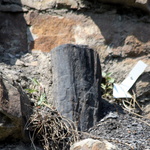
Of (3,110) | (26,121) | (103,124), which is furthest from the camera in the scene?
(103,124)

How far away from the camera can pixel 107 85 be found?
2141mm

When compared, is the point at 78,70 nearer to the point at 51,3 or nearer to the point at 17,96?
the point at 17,96

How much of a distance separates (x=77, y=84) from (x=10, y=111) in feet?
1.21

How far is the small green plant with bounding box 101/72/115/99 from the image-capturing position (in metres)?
2.11

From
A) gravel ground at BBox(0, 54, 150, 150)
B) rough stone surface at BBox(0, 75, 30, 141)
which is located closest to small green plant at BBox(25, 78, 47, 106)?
gravel ground at BBox(0, 54, 150, 150)

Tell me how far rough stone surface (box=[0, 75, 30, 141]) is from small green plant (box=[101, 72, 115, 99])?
507 mm

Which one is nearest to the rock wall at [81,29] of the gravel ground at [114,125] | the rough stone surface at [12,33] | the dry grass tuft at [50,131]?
the rough stone surface at [12,33]

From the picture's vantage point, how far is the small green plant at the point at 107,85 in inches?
83.2

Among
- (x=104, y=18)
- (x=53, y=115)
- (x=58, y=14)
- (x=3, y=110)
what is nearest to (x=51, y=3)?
(x=58, y=14)

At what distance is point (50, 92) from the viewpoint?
1.97m

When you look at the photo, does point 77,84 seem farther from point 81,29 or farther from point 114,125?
point 81,29

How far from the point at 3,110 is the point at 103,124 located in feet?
1.53

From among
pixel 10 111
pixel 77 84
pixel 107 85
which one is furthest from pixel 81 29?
pixel 10 111

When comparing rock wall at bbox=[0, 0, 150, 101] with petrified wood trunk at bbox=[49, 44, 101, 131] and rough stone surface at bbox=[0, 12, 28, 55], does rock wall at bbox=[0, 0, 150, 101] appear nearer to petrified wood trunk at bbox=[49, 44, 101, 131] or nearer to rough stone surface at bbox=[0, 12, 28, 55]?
rough stone surface at bbox=[0, 12, 28, 55]
